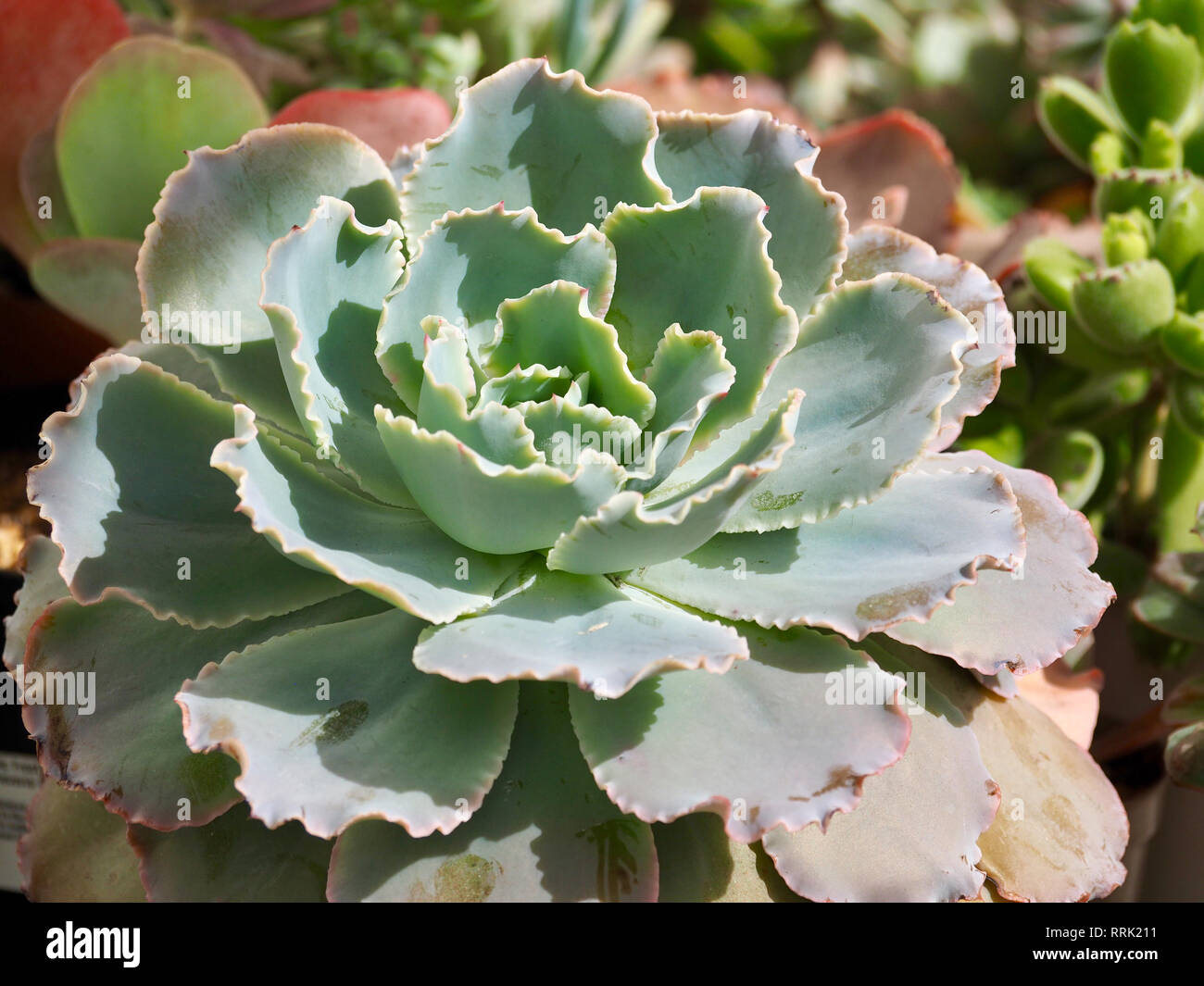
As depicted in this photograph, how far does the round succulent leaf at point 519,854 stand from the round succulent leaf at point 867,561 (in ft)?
0.33

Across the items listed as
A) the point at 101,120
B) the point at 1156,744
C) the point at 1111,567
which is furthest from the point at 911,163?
the point at 101,120

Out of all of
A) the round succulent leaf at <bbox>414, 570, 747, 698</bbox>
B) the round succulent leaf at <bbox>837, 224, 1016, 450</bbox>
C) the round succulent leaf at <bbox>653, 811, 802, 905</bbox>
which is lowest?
the round succulent leaf at <bbox>653, 811, 802, 905</bbox>

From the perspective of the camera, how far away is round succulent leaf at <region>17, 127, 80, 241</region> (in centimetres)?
76

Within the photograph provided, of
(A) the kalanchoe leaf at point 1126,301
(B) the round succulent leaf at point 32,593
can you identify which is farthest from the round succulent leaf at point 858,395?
(B) the round succulent leaf at point 32,593

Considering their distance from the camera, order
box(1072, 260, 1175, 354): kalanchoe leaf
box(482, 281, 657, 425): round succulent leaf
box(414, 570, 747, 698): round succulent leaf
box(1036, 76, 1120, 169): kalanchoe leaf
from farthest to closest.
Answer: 1. box(1036, 76, 1120, 169): kalanchoe leaf
2. box(1072, 260, 1175, 354): kalanchoe leaf
3. box(482, 281, 657, 425): round succulent leaf
4. box(414, 570, 747, 698): round succulent leaf

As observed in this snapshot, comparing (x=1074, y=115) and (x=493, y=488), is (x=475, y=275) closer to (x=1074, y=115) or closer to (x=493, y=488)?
(x=493, y=488)

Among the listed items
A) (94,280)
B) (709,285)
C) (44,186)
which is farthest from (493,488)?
(44,186)

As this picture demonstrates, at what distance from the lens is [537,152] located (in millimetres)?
556

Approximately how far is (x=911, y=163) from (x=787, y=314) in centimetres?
36

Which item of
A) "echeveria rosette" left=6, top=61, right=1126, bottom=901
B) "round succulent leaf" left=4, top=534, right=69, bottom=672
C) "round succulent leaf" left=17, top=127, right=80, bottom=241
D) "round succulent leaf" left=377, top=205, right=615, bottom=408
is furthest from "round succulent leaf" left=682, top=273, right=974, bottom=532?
"round succulent leaf" left=17, top=127, right=80, bottom=241

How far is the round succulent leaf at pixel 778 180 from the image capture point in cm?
53

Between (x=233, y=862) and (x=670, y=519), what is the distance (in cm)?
26

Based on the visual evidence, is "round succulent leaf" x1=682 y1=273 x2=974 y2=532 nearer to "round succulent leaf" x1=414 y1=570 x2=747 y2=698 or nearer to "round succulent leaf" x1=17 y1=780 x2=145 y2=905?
→ "round succulent leaf" x1=414 y1=570 x2=747 y2=698
